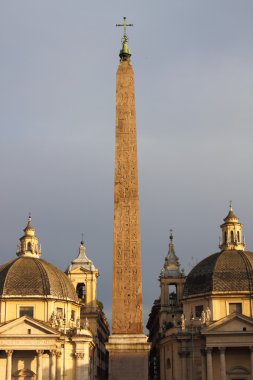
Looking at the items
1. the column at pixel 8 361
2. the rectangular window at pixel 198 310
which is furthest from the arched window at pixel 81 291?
the column at pixel 8 361

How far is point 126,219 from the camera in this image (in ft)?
128

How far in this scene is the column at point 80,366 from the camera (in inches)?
2751

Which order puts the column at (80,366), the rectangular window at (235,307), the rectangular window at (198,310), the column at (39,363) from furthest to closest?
the rectangular window at (198,310), the rectangular window at (235,307), the column at (80,366), the column at (39,363)

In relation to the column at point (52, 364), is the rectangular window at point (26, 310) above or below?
above

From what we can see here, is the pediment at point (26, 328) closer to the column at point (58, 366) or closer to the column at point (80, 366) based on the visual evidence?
the column at point (58, 366)

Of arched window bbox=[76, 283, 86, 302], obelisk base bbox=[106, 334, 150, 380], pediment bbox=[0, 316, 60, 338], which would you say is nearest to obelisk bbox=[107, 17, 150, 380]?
obelisk base bbox=[106, 334, 150, 380]

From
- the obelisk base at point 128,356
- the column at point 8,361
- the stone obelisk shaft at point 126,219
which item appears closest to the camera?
the obelisk base at point 128,356

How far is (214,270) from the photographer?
7181 centimetres

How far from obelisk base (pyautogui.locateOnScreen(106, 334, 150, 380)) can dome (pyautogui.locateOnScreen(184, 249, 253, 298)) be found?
3446 centimetres

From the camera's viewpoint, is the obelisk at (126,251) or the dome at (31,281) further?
the dome at (31,281)

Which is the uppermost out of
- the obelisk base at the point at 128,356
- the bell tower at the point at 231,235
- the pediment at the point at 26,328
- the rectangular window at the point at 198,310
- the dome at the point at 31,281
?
the bell tower at the point at 231,235

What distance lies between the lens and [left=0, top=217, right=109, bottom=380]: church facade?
223 ft

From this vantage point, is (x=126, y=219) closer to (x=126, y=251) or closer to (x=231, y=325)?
(x=126, y=251)

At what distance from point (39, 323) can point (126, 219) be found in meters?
31.6
